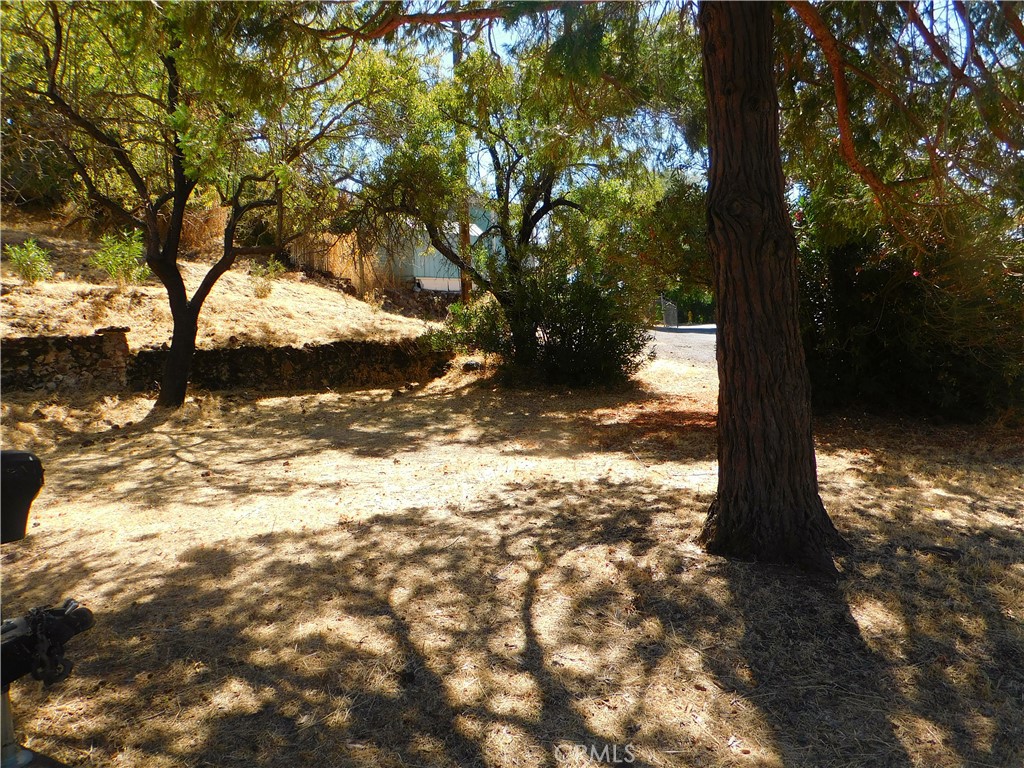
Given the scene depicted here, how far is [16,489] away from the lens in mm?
1861

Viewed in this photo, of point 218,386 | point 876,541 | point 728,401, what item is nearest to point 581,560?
point 728,401

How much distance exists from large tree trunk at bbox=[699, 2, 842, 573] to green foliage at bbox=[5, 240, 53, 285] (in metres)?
9.16

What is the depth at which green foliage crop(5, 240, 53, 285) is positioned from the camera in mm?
9562

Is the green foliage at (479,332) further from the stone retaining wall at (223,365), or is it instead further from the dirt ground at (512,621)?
the dirt ground at (512,621)

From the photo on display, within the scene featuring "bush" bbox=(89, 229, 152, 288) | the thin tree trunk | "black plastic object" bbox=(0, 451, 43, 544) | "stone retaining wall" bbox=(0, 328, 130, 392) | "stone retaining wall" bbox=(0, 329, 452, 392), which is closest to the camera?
"black plastic object" bbox=(0, 451, 43, 544)

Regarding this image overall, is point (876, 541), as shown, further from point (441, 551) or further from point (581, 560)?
point (441, 551)

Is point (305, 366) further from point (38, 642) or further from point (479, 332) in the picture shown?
point (38, 642)

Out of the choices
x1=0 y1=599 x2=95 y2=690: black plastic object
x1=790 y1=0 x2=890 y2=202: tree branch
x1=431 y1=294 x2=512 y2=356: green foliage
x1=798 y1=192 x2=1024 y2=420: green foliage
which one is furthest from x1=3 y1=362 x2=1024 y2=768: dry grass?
x1=431 y1=294 x2=512 y2=356: green foliage

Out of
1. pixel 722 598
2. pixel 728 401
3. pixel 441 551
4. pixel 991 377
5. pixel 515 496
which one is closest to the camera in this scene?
pixel 722 598

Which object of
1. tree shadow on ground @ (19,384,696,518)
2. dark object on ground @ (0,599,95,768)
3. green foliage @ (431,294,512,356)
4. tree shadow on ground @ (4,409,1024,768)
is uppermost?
green foliage @ (431,294,512,356)

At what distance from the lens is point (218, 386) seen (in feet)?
34.0

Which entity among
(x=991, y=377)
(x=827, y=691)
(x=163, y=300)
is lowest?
(x=827, y=691)

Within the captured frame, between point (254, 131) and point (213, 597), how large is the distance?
5.84 meters

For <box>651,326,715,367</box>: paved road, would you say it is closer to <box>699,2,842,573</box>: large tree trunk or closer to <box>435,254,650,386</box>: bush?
<box>435,254,650,386</box>: bush
